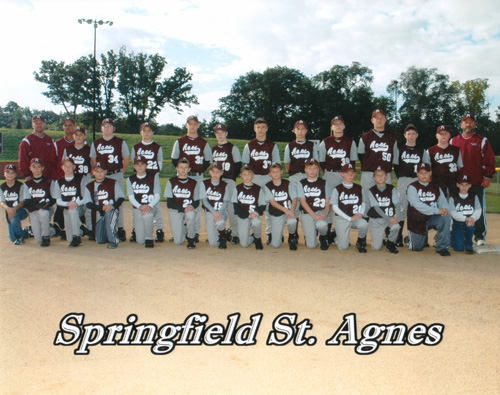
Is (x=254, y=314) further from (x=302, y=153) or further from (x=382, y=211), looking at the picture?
(x=302, y=153)

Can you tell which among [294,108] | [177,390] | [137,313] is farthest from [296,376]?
[294,108]

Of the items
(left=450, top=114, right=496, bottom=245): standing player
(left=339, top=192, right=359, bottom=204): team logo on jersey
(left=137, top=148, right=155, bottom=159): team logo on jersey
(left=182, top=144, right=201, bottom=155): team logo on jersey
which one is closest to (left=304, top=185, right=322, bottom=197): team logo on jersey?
(left=339, top=192, right=359, bottom=204): team logo on jersey

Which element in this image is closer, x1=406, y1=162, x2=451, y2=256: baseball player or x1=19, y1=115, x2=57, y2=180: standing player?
x1=406, y1=162, x2=451, y2=256: baseball player

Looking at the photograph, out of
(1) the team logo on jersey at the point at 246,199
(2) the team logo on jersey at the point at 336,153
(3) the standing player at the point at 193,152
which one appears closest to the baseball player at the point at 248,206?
(1) the team logo on jersey at the point at 246,199

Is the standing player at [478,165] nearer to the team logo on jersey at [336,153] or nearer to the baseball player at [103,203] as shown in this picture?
the team logo on jersey at [336,153]

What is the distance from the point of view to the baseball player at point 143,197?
673 centimetres

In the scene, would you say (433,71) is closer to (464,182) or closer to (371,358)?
(464,182)

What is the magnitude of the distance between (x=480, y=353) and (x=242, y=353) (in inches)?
65.9

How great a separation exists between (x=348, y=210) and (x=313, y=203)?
0.57 metres

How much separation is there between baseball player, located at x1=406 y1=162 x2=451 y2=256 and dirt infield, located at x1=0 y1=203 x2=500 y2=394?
0.32 m

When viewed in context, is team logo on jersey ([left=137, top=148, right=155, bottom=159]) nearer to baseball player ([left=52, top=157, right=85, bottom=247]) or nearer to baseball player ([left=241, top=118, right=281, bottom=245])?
baseball player ([left=52, top=157, right=85, bottom=247])

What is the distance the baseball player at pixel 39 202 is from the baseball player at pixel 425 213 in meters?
5.73

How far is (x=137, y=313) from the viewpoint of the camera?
360 centimetres

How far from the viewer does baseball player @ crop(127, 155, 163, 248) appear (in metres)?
6.73
